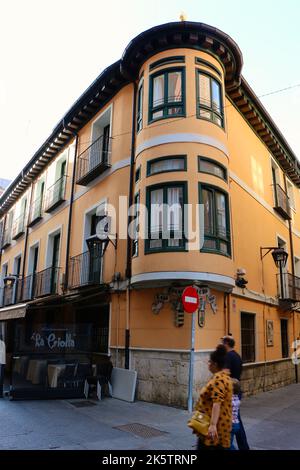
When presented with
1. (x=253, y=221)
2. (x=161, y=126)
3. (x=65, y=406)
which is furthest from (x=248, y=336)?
(x=161, y=126)

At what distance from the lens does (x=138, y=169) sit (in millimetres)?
11211

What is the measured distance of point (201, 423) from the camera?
3.79 m

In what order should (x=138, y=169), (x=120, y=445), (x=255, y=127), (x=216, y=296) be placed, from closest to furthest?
(x=120, y=445), (x=216, y=296), (x=138, y=169), (x=255, y=127)

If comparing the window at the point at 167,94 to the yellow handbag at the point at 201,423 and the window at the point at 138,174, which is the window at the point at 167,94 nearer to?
the window at the point at 138,174

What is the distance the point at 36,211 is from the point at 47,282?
190 inches

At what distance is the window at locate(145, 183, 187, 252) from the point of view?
9.73m

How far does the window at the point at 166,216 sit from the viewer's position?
31.9ft

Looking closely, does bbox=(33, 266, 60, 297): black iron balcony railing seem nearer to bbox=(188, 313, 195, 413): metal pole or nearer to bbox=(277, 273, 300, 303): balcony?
bbox=(188, 313, 195, 413): metal pole

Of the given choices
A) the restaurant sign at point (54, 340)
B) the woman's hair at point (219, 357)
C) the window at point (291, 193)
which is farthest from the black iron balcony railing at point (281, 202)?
the woman's hair at point (219, 357)

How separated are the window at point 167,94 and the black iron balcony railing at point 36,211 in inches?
349

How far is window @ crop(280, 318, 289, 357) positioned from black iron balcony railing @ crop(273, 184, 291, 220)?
14.7 feet

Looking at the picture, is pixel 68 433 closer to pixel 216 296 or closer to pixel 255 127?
pixel 216 296

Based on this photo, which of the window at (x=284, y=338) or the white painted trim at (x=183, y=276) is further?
the window at (x=284, y=338)

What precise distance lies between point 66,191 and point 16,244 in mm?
7819
